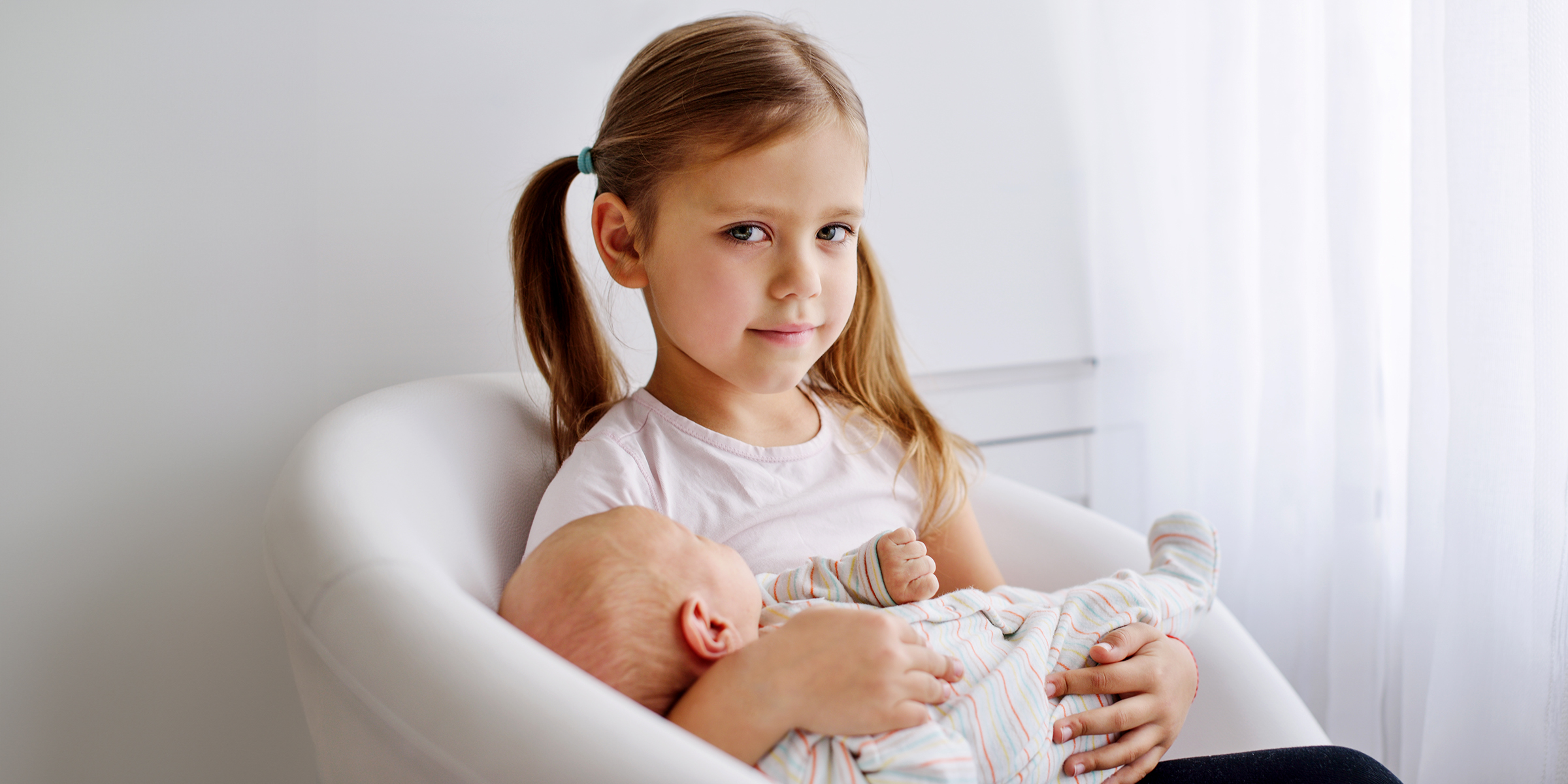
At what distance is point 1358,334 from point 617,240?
906 mm

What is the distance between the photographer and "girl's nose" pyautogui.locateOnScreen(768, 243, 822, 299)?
34.2 inches

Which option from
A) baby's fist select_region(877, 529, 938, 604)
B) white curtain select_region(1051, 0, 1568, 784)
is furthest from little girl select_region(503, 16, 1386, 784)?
white curtain select_region(1051, 0, 1568, 784)

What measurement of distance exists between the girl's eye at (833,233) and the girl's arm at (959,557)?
0.35 metres

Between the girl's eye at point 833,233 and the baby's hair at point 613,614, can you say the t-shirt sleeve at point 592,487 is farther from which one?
the girl's eye at point 833,233

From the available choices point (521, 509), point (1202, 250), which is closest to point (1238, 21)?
point (1202, 250)

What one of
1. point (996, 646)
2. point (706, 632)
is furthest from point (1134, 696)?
point (706, 632)

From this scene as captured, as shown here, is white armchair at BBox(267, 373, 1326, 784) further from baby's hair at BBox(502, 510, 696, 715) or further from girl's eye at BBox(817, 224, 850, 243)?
girl's eye at BBox(817, 224, 850, 243)

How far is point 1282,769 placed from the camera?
730 mm

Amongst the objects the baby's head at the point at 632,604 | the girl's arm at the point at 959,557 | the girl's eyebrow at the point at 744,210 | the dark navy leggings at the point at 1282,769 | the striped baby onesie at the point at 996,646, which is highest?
the girl's eyebrow at the point at 744,210

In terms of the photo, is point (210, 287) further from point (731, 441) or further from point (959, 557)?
point (959, 557)

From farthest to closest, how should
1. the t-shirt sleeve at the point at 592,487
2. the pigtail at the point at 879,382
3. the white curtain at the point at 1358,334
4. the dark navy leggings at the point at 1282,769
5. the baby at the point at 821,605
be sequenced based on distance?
1. the pigtail at the point at 879,382
2. the white curtain at the point at 1358,334
3. the t-shirt sleeve at the point at 592,487
4. the dark navy leggings at the point at 1282,769
5. the baby at the point at 821,605

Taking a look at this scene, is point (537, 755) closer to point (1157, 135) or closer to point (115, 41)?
point (115, 41)

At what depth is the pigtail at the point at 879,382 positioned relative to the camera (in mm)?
1101

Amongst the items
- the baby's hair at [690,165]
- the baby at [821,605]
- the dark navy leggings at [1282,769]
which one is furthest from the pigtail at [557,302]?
the dark navy leggings at [1282,769]
